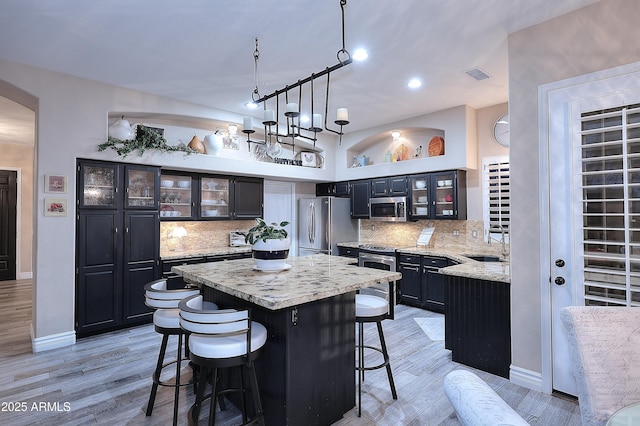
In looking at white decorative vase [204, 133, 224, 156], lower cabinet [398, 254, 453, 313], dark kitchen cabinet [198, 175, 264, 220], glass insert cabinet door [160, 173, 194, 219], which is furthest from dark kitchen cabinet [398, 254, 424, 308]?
glass insert cabinet door [160, 173, 194, 219]

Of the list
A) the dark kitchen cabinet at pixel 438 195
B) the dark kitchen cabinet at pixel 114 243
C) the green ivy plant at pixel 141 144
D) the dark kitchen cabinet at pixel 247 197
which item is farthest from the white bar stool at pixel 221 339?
the dark kitchen cabinet at pixel 438 195

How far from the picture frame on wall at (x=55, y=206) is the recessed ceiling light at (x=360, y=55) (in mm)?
3585

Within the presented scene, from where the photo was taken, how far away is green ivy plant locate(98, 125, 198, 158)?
4098 millimetres

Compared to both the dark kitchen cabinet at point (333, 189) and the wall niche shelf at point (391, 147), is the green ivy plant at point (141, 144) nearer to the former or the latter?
the dark kitchen cabinet at point (333, 189)

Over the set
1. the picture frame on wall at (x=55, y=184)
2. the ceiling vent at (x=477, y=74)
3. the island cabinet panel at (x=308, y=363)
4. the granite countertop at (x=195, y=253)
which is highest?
the ceiling vent at (x=477, y=74)

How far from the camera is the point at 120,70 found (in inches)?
→ 146

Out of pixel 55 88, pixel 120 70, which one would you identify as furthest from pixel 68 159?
pixel 120 70

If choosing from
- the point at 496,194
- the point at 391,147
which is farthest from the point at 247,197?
the point at 496,194

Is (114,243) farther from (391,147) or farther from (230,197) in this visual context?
(391,147)

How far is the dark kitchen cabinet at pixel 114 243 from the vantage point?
3971 mm

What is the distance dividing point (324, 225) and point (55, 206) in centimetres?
405

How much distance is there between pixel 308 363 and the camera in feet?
7.11

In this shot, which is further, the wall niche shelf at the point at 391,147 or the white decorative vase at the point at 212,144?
the wall niche shelf at the point at 391,147

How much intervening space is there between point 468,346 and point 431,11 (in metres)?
2.97
